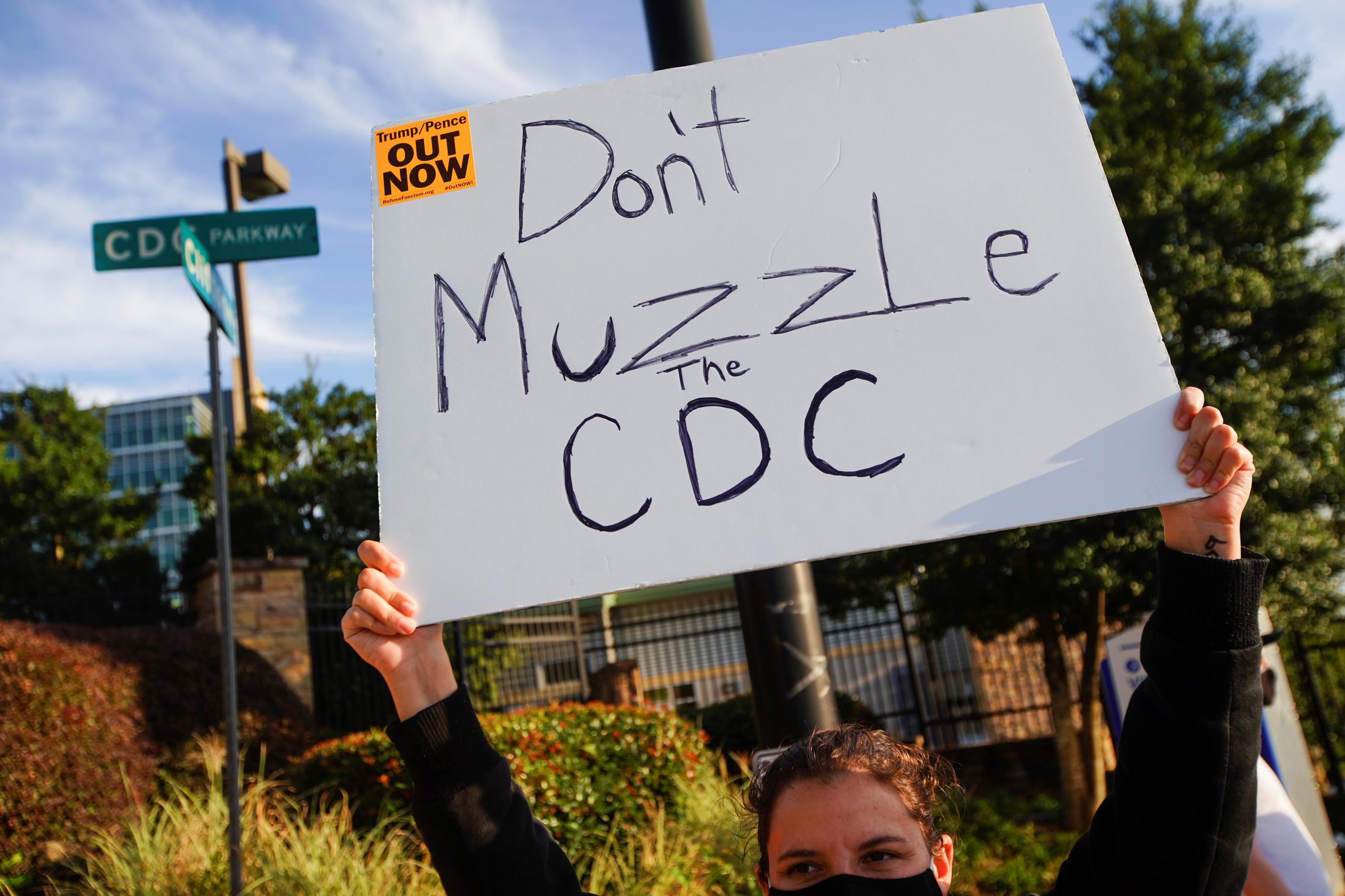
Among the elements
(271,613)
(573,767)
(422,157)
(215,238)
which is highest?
(215,238)

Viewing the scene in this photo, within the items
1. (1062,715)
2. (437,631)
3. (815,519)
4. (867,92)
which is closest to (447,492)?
(437,631)

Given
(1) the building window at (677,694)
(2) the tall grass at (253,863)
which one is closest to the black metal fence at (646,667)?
(1) the building window at (677,694)

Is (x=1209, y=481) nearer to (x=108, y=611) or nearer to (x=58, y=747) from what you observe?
(x=58, y=747)

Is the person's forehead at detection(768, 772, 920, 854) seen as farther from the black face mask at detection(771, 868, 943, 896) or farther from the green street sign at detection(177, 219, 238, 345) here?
the green street sign at detection(177, 219, 238, 345)

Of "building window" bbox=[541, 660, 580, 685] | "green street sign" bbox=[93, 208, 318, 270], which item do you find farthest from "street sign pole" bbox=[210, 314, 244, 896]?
"building window" bbox=[541, 660, 580, 685]

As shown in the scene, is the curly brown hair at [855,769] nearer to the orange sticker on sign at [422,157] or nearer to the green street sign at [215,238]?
the orange sticker on sign at [422,157]

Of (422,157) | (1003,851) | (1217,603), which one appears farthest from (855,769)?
(1003,851)

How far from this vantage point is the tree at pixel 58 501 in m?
13.9

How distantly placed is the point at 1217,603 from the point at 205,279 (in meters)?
3.93

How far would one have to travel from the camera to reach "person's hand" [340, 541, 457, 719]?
1.42 metres

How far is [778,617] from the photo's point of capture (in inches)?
112

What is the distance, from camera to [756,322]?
4.99 ft

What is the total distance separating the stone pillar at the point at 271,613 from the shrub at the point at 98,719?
2.23 feet

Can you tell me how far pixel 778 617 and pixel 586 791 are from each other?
11.5 ft
